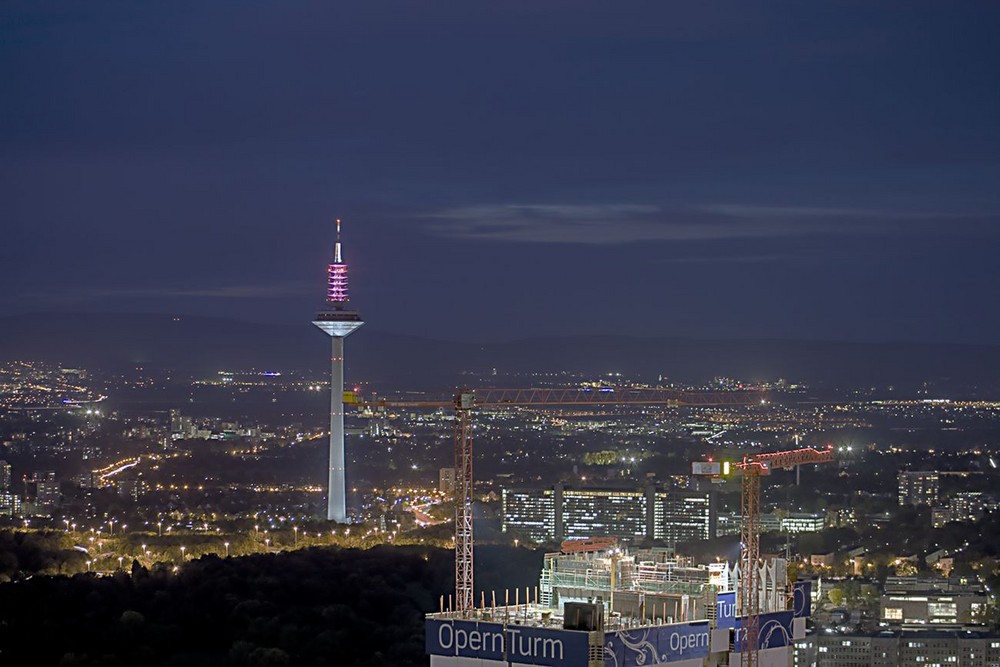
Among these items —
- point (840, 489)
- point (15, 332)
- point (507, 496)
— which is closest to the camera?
point (507, 496)

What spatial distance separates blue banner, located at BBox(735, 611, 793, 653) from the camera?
33.4m

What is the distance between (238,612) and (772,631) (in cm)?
2790

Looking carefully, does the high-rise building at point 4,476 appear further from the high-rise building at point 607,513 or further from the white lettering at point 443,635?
the white lettering at point 443,635

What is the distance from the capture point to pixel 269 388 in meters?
161

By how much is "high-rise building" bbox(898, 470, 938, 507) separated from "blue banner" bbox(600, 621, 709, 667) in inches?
3081

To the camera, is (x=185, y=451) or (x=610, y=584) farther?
(x=185, y=451)

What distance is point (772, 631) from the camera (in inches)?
1340

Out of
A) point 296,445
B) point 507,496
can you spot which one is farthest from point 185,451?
point 507,496

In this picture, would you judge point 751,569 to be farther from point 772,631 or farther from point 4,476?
point 4,476

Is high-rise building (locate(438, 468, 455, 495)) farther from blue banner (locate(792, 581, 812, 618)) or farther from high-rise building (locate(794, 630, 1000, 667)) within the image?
blue banner (locate(792, 581, 812, 618))

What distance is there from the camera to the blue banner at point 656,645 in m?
30.8

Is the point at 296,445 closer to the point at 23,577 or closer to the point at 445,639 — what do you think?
the point at 23,577

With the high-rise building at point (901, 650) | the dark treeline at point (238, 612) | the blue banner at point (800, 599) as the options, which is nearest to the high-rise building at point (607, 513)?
the dark treeline at point (238, 612)

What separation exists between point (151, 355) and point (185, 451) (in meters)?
27.1
